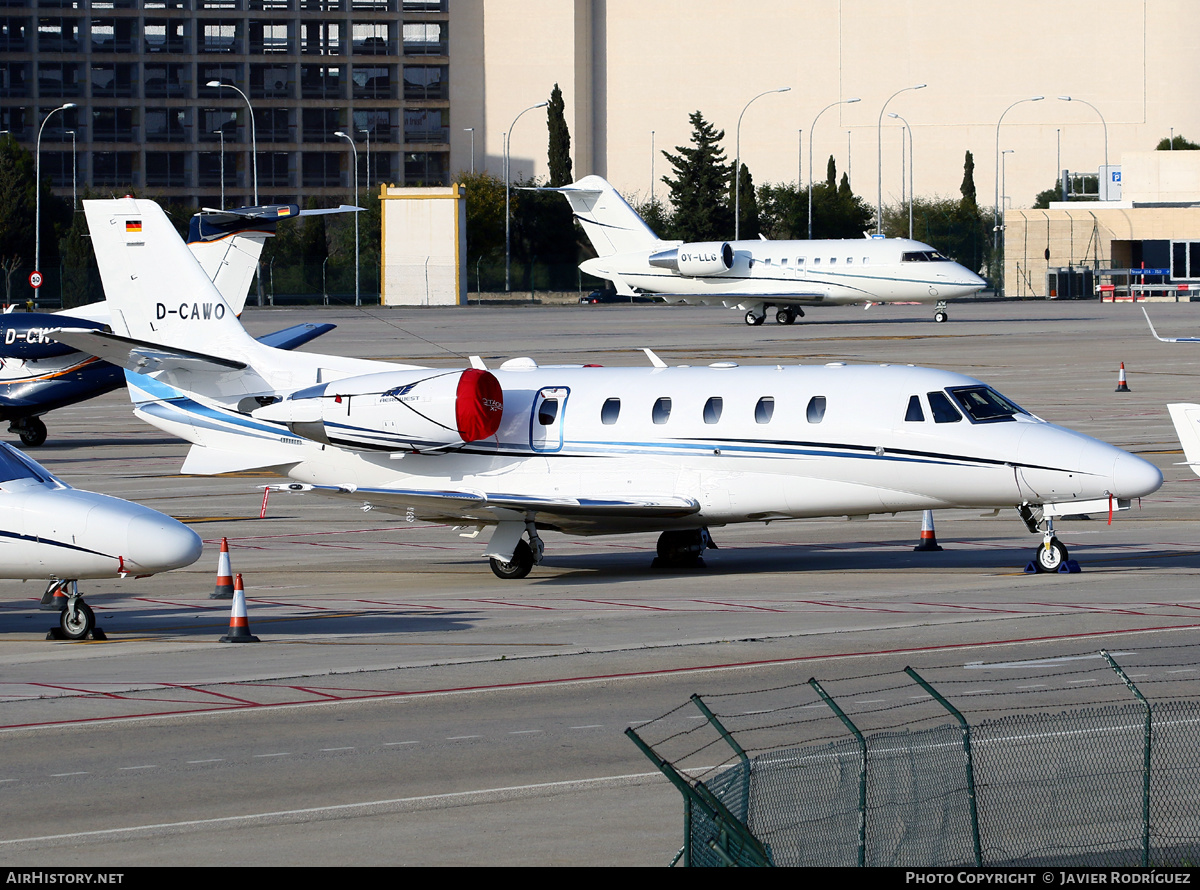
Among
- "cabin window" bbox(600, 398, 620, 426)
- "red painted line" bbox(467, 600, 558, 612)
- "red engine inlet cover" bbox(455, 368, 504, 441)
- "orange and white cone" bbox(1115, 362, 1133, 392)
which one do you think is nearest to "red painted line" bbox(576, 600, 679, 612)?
"red painted line" bbox(467, 600, 558, 612)

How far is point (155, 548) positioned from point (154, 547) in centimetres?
2

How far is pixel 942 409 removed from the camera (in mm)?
22875

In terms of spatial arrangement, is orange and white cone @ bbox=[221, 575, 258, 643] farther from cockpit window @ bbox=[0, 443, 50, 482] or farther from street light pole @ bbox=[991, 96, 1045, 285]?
street light pole @ bbox=[991, 96, 1045, 285]

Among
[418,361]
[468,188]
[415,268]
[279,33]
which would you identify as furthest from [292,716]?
[279,33]

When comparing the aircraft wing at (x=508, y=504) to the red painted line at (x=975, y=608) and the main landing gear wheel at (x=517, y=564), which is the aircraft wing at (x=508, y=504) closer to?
the main landing gear wheel at (x=517, y=564)

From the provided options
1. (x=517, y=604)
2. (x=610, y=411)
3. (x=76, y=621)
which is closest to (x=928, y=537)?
(x=610, y=411)

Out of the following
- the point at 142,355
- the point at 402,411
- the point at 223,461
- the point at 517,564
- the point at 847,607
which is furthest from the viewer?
the point at 223,461

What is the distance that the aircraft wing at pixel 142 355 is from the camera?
24625 mm

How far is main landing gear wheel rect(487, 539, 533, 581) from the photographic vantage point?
2412cm

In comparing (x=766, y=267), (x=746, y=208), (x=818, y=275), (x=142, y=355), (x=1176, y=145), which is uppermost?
(x=1176, y=145)

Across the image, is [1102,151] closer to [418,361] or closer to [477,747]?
[418,361]

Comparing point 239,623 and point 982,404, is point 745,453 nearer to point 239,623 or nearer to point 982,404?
point 982,404

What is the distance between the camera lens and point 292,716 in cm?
1512

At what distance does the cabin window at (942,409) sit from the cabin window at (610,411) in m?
4.57
